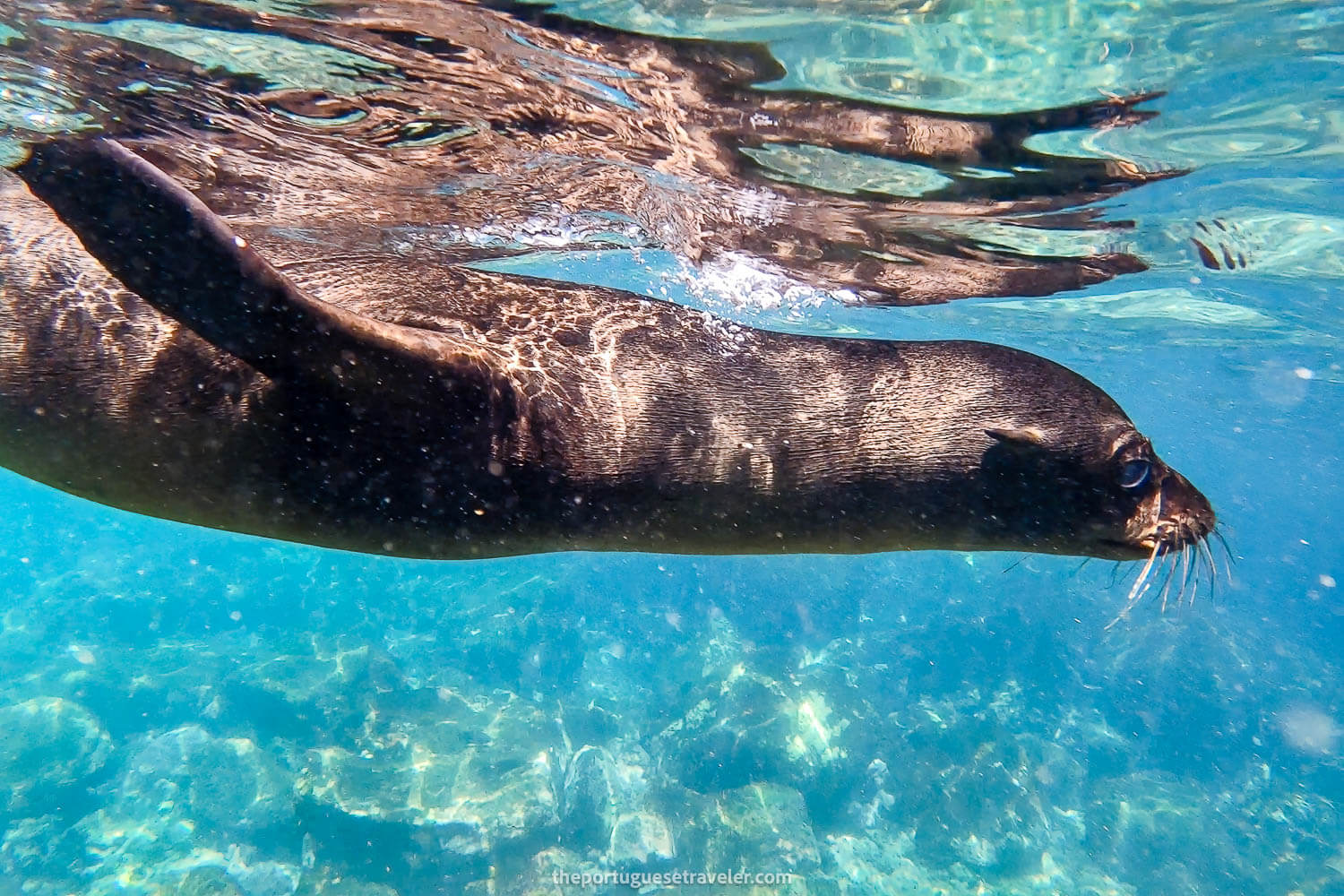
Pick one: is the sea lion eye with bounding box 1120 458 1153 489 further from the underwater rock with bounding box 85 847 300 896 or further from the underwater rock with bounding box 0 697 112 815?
the underwater rock with bounding box 0 697 112 815

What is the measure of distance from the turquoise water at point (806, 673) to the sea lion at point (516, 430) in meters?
2.20

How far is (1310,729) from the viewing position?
2225cm

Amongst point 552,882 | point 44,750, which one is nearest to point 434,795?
point 552,882

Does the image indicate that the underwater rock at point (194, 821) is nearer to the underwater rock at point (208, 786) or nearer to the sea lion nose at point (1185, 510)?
the underwater rock at point (208, 786)

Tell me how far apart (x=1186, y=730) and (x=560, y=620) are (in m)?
17.3

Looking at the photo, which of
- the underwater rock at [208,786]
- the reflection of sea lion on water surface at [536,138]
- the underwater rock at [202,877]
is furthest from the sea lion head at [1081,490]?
the underwater rock at [208,786]

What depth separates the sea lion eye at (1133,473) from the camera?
3.11 meters

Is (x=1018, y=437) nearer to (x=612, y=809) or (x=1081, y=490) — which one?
(x=1081, y=490)

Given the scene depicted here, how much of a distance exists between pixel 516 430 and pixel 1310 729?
94.3ft

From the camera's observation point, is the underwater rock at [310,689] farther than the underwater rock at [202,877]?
Yes

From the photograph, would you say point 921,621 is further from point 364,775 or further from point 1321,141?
point 1321,141

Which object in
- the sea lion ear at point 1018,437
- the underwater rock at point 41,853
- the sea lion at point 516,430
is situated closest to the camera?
the sea lion at point 516,430

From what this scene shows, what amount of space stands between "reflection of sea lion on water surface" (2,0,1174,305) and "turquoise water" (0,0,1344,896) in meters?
0.26

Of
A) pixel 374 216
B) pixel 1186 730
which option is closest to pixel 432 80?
pixel 374 216
